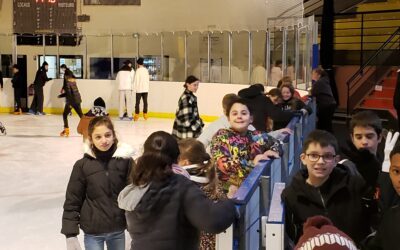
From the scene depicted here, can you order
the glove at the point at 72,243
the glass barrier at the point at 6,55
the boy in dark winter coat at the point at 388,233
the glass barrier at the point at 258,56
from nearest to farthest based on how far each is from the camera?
the boy in dark winter coat at the point at 388,233, the glove at the point at 72,243, the glass barrier at the point at 258,56, the glass barrier at the point at 6,55

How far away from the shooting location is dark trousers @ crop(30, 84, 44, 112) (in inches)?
597

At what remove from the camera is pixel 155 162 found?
82.1 inches

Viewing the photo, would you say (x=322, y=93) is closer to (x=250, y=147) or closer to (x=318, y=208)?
(x=250, y=147)

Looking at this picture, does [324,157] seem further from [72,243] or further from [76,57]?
[76,57]

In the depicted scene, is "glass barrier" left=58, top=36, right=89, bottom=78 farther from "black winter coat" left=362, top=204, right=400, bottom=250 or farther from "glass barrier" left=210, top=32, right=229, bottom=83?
"black winter coat" left=362, top=204, right=400, bottom=250

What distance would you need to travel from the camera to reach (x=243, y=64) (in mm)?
13727

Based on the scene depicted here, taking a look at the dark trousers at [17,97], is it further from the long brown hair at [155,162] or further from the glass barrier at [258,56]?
the long brown hair at [155,162]

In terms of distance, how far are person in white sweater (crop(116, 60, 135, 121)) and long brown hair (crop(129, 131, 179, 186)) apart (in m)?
12.2

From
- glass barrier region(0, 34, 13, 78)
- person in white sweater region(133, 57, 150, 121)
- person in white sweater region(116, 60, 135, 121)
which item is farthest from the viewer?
glass barrier region(0, 34, 13, 78)

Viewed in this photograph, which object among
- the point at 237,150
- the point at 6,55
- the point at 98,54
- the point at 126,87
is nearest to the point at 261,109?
the point at 237,150

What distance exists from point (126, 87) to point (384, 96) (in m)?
5.91

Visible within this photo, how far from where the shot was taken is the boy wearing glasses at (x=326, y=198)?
223 centimetres

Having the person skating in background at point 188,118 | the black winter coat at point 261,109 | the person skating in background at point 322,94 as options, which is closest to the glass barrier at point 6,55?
the person skating in background at point 322,94

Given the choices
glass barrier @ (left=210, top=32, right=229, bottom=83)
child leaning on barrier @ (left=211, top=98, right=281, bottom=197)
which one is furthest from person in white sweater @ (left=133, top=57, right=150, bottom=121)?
child leaning on barrier @ (left=211, top=98, right=281, bottom=197)
